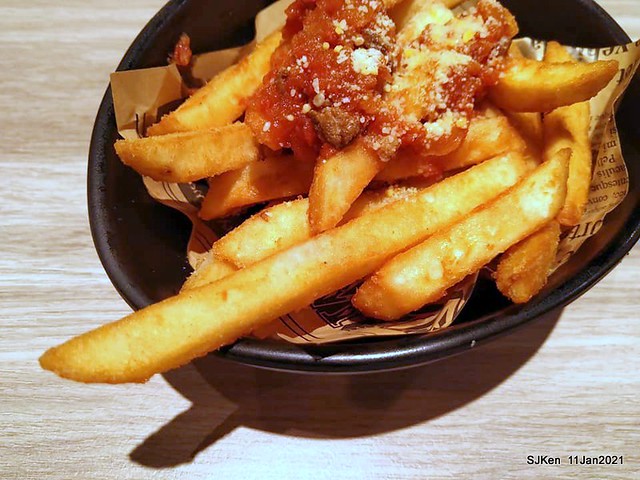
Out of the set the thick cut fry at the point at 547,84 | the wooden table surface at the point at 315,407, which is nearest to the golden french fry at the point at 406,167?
the thick cut fry at the point at 547,84

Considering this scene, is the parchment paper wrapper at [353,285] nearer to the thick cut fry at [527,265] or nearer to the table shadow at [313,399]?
the thick cut fry at [527,265]

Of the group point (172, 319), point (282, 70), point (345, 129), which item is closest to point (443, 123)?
point (345, 129)

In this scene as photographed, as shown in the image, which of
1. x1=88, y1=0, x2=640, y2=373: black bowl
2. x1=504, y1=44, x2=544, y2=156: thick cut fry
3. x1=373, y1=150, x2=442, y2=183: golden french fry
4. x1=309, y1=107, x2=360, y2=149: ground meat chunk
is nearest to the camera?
x1=88, y1=0, x2=640, y2=373: black bowl

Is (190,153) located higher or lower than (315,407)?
higher

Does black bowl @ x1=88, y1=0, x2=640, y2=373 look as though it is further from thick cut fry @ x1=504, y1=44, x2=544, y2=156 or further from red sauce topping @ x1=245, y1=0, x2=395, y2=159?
red sauce topping @ x1=245, y1=0, x2=395, y2=159

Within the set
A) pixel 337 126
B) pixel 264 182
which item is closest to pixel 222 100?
pixel 264 182

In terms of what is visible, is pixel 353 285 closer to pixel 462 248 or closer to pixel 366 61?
pixel 462 248

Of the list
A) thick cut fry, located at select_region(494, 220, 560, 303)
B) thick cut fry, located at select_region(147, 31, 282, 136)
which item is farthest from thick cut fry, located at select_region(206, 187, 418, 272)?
thick cut fry, located at select_region(494, 220, 560, 303)
